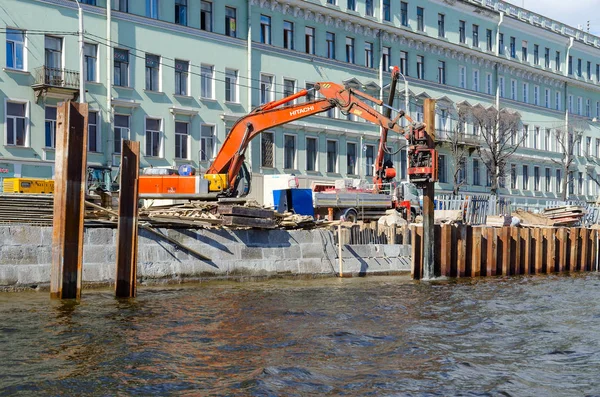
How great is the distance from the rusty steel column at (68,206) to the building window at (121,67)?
26.2 metres

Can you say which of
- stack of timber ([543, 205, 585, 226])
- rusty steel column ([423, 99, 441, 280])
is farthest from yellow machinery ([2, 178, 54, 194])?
stack of timber ([543, 205, 585, 226])

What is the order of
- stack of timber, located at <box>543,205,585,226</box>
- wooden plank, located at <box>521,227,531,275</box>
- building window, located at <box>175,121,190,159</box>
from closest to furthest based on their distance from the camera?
wooden plank, located at <box>521,227,531,275</box>, stack of timber, located at <box>543,205,585,226</box>, building window, located at <box>175,121,190,159</box>

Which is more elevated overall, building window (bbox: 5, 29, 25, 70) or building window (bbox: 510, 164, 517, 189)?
building window (bbox: 5, 29, 25, 70)

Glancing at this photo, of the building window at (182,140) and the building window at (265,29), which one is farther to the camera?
the building window at (265,29)

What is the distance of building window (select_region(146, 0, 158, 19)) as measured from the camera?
43.6m

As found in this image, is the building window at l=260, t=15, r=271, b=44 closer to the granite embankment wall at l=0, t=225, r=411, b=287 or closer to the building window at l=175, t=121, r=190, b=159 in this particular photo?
the building window at l=175, t=121, r=190, b=159

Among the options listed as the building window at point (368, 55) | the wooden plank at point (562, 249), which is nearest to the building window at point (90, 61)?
the building window at point (368, 55)

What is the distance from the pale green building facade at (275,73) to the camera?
39031mm

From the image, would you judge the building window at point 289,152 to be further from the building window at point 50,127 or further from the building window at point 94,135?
the building window at point 50,127

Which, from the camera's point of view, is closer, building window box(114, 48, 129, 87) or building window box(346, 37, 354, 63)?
building window box(114, 48, 129, 87)

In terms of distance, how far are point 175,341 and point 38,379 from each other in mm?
3145

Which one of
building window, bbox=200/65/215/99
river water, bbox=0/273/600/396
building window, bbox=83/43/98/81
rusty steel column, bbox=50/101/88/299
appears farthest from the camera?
building window, bbox=200/65/215/99

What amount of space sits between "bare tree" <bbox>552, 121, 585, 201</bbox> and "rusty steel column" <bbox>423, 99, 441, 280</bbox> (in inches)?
1809

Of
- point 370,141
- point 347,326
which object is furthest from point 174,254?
point 370,141
